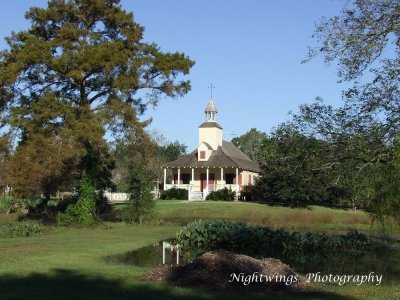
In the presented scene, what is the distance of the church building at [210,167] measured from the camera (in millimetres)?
58656

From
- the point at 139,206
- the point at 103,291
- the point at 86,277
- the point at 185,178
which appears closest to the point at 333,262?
the point at 86,277

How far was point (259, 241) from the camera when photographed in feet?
75.7

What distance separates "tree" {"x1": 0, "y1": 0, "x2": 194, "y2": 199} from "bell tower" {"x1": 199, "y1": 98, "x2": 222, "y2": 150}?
2453cm

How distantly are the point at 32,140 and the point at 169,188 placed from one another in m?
29.1

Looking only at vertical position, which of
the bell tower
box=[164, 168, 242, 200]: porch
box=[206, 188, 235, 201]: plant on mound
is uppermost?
the bell tower

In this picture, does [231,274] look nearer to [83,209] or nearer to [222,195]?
[83,209]

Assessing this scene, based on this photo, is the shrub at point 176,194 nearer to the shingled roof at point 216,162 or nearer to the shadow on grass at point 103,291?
the shingled roof at point 216,162

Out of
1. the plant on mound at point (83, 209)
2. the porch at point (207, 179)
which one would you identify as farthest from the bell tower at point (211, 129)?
the plant on mound at point (83, 209)

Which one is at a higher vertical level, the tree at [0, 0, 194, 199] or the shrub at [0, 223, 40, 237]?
the tree at [0, 0, 194, 199]

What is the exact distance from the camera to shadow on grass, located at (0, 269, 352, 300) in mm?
10617

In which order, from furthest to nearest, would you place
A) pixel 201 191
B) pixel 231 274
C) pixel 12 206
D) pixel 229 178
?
pixel 229 178
pixel 201 191
pixel 12 206
pixel 231 274

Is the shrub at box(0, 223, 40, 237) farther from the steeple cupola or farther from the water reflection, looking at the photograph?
the steeple cupola

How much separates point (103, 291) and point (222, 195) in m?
43.3

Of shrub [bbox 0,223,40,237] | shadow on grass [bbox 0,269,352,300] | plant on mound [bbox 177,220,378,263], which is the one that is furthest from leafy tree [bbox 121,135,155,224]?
shadow on grass [bbox 0,269,352,300]
